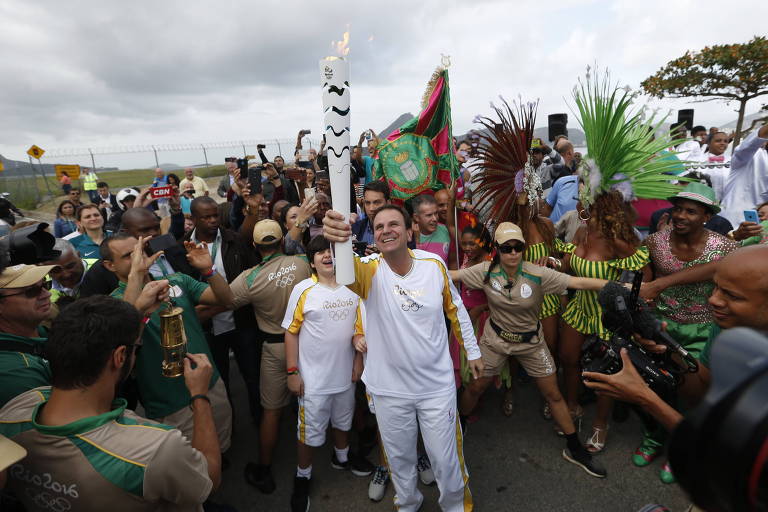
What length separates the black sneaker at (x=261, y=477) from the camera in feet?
10.5

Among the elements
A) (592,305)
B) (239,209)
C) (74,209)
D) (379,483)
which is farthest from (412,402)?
(74,209)

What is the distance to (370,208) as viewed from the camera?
4.12m

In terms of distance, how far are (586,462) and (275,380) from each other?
2626mm

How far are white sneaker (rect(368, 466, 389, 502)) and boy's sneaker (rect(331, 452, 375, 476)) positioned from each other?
17 cm

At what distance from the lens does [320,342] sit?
2.95 meters

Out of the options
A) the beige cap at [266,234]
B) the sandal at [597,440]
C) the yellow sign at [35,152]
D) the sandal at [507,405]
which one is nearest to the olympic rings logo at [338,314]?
the beige cap at [266,234]

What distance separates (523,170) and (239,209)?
375 centimetres

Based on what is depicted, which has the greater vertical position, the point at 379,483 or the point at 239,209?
the point at 239,209

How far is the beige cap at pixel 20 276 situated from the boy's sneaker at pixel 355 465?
2586 millimetres

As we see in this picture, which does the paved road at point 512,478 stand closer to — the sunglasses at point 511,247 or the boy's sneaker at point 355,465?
the boy's sneaker at point 355,465

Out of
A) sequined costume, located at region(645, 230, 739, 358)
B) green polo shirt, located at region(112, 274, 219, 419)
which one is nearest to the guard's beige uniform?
sequined costume, located at region(645, 230, 739, 358)

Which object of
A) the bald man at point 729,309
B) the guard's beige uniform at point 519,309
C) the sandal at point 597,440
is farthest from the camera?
the sandal at point 597,440

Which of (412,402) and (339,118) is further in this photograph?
(412,402)

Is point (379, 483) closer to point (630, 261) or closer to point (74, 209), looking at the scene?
point (630, 261)
